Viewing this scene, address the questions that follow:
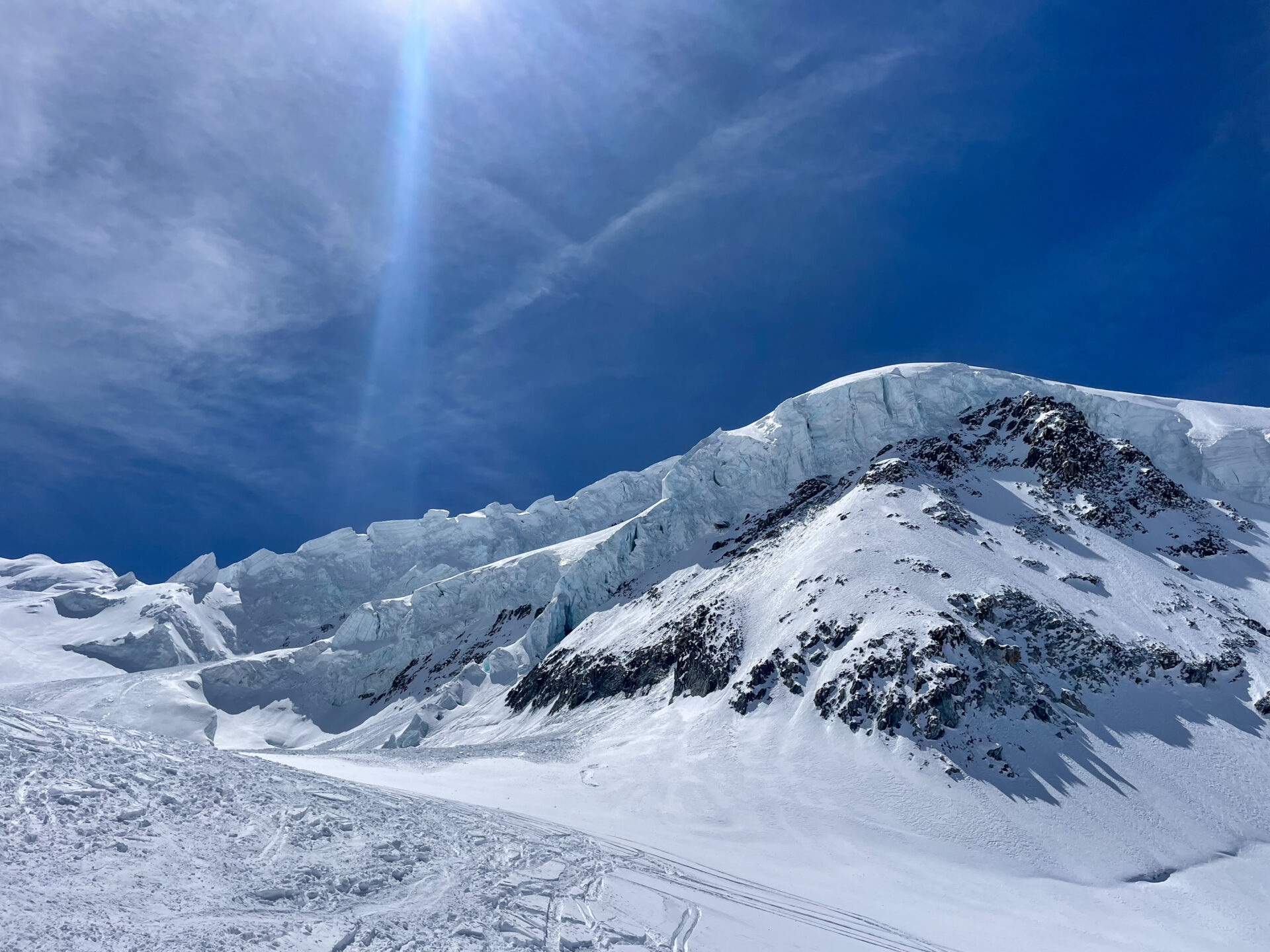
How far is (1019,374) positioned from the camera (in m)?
89.2

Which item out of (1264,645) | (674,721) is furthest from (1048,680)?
(674,721)

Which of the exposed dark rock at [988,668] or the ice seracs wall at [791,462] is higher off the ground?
the ice seracs wall at [791,462]

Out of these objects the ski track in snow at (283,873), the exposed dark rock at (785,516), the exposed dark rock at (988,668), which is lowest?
the ski track in snow at (283,873)

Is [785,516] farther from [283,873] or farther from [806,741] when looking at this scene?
[283,873]

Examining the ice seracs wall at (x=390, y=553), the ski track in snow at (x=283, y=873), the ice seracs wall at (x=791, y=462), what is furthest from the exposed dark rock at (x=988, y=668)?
the ice seracs wall at (x=390, y=553)

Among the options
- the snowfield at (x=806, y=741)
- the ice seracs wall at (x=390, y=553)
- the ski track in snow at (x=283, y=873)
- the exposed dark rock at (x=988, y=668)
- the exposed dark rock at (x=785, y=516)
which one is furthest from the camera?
the ice seracs wall at (x=390, y=553)

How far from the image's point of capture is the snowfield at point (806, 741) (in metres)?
14.8

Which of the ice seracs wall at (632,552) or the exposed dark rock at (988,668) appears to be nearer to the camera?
the exposed dark rock at (988,668)

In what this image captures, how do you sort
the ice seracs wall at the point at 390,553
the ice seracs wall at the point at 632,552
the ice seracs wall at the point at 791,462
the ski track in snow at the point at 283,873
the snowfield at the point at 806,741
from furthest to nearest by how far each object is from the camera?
the ice seracs wall at the point at 390,553 < the ice seracs wall at the point at 632,552 < the ice seracs wall at the point at 791,462 < the snowfield at the point at 806,741 < the ski track in snow at the point at 283,873

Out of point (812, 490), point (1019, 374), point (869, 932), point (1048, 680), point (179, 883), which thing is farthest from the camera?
point (1019, 374)

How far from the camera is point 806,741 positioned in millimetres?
40344

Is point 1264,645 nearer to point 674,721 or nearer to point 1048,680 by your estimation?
point 1048,680

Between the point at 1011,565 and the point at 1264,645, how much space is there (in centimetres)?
1526

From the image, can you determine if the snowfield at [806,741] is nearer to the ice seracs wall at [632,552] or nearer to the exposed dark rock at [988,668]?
the exposed dark rock at [988,668]
